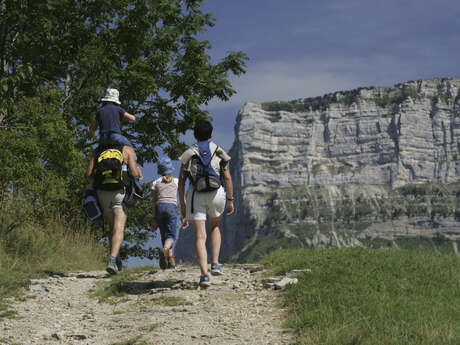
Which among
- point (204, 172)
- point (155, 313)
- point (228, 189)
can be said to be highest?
point (204, 172)

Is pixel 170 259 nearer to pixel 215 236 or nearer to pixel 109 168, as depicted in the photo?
pixel 215 236

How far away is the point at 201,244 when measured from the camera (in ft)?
27.1

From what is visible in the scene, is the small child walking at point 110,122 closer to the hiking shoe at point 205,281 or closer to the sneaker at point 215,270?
the sneaker at point 215,270

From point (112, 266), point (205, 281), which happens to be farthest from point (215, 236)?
point (112, 266)

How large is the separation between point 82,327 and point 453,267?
21.1 feet

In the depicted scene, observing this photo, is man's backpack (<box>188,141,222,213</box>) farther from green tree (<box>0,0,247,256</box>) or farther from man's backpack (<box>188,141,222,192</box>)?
green tree (<box>0,0,247,256</box>)

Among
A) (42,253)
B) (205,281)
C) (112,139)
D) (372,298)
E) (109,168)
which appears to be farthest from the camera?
(42,253)

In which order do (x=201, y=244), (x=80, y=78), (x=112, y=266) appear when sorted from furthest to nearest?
1. (x=80, y=78)
2. (x=112, y=266)
3. (x=201, y=244)

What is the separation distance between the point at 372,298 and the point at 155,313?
9.03ft

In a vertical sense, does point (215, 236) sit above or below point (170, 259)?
above

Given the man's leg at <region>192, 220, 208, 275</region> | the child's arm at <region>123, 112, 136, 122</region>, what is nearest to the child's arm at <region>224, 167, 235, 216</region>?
the man's leg at <region>192, 220, 208, 275</region>

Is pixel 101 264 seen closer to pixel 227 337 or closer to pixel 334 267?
pixel 334 267

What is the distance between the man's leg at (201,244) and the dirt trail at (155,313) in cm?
39

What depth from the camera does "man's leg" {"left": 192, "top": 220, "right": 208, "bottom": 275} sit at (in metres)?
8.08
